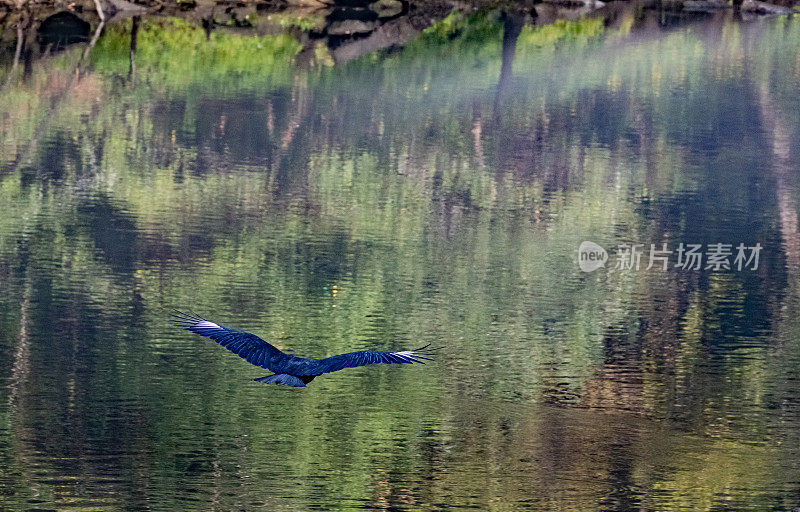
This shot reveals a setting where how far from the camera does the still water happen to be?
34.4ft

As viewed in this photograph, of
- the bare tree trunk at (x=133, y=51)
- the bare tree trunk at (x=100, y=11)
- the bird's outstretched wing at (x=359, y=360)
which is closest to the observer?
the bird's outstretched wing at (x=359, y=360)

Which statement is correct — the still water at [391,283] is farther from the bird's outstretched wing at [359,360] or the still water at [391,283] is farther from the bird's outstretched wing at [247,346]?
the bird's outstretched wing at [359,360]

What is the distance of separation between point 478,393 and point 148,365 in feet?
9.73

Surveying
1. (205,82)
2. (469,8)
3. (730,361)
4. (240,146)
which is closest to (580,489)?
(730,361)

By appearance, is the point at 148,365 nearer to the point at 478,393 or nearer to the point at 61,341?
the point at 61,341

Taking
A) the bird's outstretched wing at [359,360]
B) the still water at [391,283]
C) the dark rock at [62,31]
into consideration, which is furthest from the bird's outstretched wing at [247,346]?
the dark rock at [62,31]

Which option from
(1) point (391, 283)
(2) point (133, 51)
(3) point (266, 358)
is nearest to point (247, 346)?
(3) point (266, 358)

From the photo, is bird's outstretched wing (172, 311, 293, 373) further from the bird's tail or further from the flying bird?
the bird's tail

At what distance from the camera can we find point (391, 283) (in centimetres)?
1496

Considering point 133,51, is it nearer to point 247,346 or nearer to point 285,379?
point 247,346

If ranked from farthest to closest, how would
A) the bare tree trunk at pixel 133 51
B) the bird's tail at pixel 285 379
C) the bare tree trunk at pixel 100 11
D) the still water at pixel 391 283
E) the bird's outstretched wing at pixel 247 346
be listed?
the bare tree trunk at pixel 100 11 < the bare tree trunk at pixel 133 51 < the still water at pixel 391 283 < the bird's outstretched wing at pixel 247 346 < the bird's tail at pixel 285 379

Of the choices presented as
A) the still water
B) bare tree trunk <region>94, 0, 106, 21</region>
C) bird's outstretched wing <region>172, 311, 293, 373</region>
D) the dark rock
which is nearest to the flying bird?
bird's outstretched wing <region>172, 311, 293, 373</region>

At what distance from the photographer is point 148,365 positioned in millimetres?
12266

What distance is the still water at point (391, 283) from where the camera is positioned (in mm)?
10484
